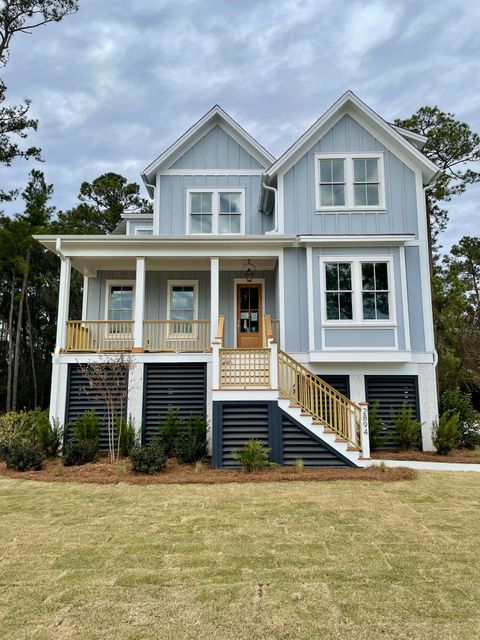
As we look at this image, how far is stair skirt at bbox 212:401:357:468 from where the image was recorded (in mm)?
8867

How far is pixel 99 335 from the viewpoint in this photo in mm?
12750

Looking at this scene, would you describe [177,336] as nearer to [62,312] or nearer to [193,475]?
[62,312]

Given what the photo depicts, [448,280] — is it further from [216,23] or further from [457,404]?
[216,23]

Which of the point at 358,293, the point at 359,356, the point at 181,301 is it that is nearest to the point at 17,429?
the point at 181,301

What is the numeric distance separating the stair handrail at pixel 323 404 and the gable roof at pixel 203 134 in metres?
7.91

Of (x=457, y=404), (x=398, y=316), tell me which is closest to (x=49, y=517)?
(x=398, y=316)

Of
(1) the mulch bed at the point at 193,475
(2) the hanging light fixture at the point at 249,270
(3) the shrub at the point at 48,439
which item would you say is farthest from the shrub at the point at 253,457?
(2) the hanging light fixture at the point at 249,270

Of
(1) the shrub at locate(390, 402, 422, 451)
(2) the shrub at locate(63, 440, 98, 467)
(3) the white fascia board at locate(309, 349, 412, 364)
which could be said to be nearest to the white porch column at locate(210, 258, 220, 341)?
(3) the white fascia board at locate(309, 349, 412, 364)

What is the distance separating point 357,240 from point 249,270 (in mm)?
3420

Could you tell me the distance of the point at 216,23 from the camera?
1672 centimetres

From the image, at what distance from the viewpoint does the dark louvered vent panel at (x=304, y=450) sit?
8828mm

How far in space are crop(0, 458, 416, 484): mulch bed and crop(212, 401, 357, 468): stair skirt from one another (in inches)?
11.6

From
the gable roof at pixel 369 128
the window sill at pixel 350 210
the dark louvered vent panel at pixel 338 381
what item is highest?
the gable roof at pixel 369 128

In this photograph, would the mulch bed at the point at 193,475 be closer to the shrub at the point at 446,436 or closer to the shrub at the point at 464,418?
the shrub at the point at 446,436
